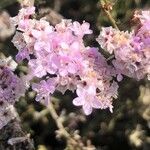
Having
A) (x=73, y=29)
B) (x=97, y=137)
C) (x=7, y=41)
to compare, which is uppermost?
(x=7, y=41)

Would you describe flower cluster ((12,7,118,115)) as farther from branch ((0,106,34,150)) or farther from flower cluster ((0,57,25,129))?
branch ((0,106,34,150))

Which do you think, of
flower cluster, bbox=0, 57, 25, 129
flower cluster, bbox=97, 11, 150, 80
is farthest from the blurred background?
flower cluster, bbox=97, 11, 150, 80

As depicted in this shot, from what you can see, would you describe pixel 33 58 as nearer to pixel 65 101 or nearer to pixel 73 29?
pixel 73 29

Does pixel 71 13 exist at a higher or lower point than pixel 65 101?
higher

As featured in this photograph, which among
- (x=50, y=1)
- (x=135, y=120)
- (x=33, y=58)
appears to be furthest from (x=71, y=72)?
(x=50, y=1)

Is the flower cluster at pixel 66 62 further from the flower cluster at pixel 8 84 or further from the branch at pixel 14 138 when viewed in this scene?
the branch at pixel 14 138

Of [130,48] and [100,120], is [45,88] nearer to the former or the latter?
[130,48]

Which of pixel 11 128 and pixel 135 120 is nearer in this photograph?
pixel 11 128

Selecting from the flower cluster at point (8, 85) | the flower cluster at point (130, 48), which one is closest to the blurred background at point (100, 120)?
the flower cluster at point (8, 85)
